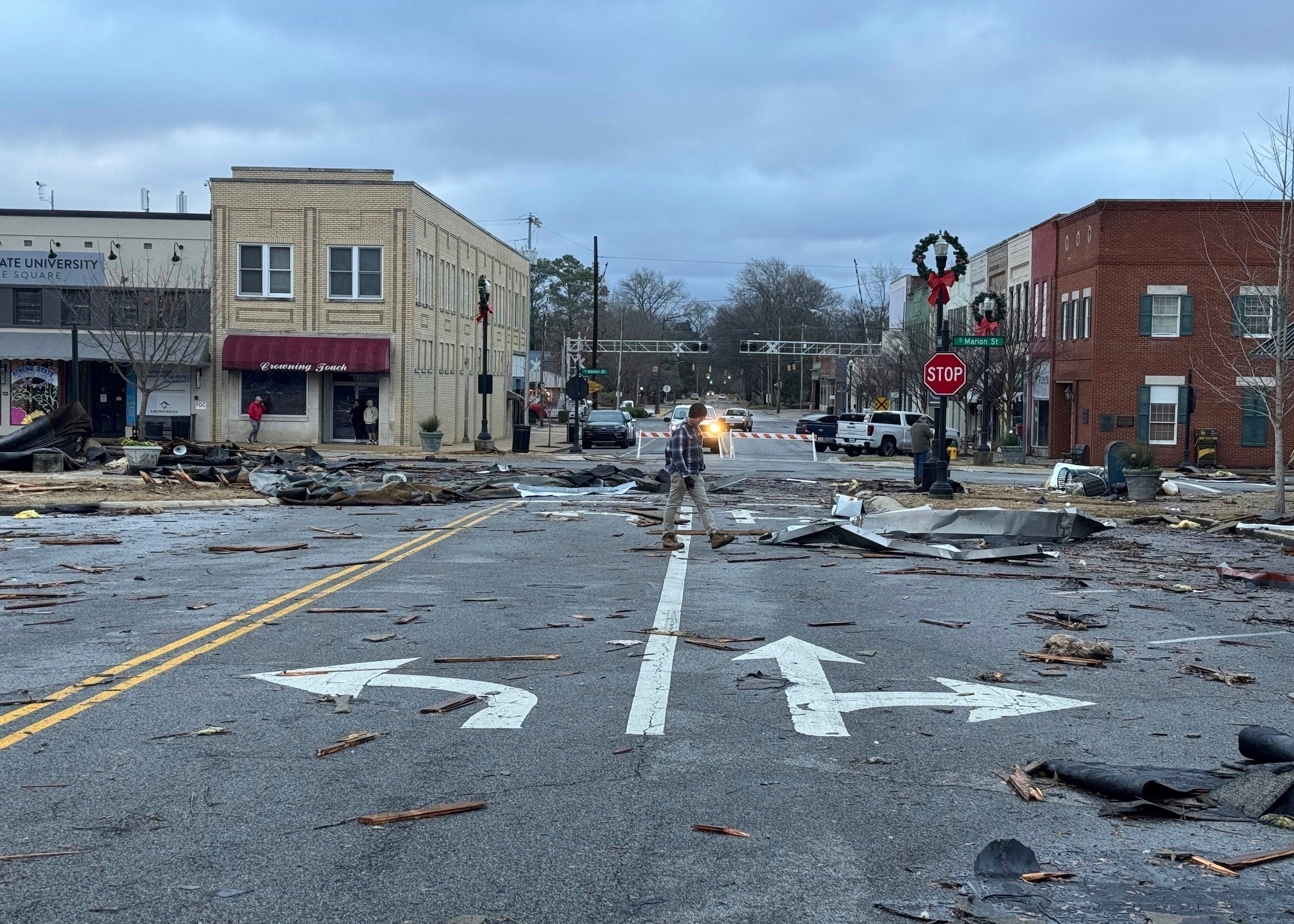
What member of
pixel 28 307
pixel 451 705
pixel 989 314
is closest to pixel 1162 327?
pixel 989 314

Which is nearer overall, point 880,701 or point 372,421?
point 880,701

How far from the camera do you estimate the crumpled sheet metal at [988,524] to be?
19.6m

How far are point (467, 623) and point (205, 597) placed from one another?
305 cm

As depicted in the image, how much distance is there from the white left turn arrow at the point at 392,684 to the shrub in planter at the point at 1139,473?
22643mm

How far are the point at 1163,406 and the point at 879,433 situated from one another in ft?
35.8

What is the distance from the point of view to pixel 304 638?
10.6 metres

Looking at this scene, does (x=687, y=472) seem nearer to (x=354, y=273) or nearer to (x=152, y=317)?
(x=152, y=317)

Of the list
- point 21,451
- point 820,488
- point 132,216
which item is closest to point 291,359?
point 132,216

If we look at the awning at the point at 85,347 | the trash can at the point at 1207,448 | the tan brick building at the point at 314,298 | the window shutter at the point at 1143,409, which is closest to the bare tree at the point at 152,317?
the awning at the point at 85,347

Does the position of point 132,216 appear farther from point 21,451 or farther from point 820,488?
point 820,488

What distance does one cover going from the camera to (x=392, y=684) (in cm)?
888

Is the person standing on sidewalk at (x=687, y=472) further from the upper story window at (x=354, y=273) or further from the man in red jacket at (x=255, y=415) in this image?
the upper story window at (x=354, y=273)

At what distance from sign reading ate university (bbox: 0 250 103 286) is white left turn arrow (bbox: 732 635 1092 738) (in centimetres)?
4800

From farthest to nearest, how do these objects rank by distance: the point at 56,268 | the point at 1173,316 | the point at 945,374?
the point at 56,268, the point at 1173,316, the point at 945,374
